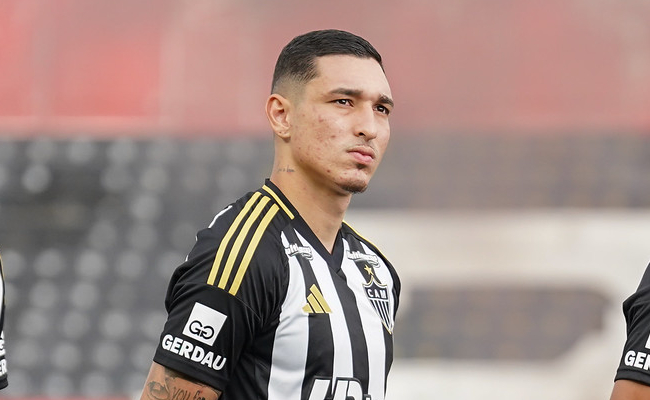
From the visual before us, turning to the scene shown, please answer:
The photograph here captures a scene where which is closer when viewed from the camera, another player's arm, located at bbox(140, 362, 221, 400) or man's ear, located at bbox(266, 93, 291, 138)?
another player's arm, located at bbox(140, 362, 221, 400)

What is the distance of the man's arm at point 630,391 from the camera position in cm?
213

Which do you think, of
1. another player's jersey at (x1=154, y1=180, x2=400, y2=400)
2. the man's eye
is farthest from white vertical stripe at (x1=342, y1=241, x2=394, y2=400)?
the man's eye

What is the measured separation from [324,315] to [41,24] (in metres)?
4.70

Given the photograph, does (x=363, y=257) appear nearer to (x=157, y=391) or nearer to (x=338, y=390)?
(x=338, y=390)

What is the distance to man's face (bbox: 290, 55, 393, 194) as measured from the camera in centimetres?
209

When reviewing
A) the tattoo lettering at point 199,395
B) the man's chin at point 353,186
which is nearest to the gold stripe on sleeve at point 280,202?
the man's chin at point 353,186

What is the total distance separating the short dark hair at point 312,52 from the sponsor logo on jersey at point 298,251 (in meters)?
0.38

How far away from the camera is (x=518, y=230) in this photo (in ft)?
18.5

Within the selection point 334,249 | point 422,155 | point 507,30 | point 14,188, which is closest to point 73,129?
point 14,188

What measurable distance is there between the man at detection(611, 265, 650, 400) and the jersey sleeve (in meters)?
0.84

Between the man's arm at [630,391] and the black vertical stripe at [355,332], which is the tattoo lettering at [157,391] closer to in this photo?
the black vertical stripe at [355,332]

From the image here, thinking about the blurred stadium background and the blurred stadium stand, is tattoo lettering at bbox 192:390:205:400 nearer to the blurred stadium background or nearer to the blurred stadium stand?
the blurred stadium background

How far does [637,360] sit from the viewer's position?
214cm

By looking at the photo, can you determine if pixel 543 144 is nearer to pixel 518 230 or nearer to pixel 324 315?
pixel 518 230
